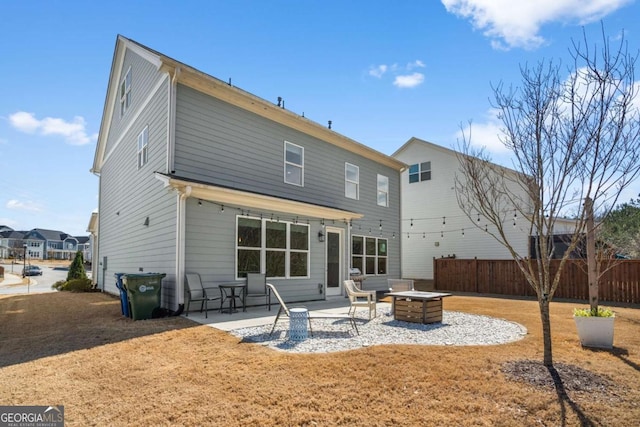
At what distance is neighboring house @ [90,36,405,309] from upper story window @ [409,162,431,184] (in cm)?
693

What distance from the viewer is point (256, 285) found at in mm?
9430

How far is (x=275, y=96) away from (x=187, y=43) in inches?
117

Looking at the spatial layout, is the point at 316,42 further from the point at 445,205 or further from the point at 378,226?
the point at 445,205

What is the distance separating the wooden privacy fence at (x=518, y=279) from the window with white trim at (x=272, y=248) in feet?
27.1

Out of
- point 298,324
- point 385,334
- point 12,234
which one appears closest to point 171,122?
point 298,324

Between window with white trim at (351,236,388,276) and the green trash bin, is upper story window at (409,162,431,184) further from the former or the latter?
the green trash bin

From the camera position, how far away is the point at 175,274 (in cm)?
835

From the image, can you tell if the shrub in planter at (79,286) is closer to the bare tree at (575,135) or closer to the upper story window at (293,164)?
the upper story window at (293,164)

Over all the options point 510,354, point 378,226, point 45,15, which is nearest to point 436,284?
point 378,226

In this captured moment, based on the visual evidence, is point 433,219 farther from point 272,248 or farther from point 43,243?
point 43,243

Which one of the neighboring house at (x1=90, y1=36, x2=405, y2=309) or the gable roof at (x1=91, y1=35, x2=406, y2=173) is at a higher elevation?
the gable roof at (x1=91, y1=35, x2=406, y2=173)

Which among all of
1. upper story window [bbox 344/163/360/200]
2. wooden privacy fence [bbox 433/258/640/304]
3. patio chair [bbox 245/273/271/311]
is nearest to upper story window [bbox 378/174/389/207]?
upper story window [bbox 344/163/360/200]

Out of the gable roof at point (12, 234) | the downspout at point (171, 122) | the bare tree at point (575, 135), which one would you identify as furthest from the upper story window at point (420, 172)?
the gable roof at point (12, 234)

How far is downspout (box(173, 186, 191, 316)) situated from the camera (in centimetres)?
830
